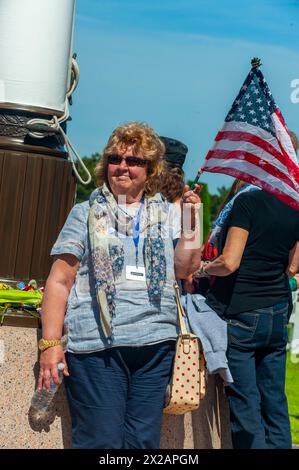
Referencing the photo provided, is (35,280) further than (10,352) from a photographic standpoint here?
Yes

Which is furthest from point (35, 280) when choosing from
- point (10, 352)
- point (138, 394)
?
point (138, 394)

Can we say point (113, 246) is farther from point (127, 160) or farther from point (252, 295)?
point (252, 295)

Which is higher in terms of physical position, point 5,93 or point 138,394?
point 5,93

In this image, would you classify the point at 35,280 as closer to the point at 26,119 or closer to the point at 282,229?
the point at 26,119

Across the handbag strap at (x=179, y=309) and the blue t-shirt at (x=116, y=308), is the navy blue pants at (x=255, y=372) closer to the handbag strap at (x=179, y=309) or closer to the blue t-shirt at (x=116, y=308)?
the handbag strap at (x=179, y=309)

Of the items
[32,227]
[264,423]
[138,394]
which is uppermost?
[32,227]

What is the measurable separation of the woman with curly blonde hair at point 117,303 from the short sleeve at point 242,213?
41cm

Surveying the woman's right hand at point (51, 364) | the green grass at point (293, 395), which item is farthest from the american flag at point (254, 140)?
the green grass at point (293, 395)

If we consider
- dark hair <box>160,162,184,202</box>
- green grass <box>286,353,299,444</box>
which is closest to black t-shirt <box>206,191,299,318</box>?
dark hair <box>160,162,184,202</box>

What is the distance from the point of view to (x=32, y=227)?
18.4ft

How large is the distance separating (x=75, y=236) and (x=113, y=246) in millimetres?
181

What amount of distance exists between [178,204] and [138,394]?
1.17 meters

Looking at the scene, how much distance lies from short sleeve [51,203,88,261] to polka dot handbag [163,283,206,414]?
51 centimetres

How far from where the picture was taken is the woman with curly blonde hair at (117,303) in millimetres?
4516
